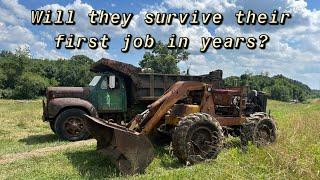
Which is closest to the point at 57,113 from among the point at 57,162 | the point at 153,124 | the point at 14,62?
the point at 57,162

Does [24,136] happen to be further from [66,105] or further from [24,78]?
[24,78]

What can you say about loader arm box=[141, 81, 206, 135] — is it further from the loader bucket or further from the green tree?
the green tree

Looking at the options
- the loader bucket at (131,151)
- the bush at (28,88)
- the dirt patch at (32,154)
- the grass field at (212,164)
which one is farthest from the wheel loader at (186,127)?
the bush at (28,88)

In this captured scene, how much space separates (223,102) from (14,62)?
5803 cm

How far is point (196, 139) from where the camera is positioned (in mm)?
9211

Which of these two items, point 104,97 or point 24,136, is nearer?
point 104,97

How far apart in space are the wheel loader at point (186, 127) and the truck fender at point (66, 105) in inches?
159

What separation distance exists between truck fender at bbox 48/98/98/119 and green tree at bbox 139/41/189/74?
175 ft

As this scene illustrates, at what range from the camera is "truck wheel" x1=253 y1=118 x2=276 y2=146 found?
1052cm

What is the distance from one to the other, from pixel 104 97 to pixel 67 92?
134cm

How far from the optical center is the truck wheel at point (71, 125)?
1409 cm

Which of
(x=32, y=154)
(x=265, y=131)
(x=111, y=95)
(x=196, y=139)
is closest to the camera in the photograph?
(x=196, y=139)

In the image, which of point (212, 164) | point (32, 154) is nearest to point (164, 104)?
point (212, 164)

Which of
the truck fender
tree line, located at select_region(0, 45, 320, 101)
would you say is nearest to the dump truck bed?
the truck fender
